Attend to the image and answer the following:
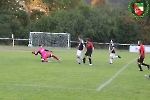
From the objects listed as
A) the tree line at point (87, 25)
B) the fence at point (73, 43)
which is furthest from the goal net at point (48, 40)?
the tree line at point (87, 25)

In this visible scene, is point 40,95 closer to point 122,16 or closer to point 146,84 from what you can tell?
point 146,84

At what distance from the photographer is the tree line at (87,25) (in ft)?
178

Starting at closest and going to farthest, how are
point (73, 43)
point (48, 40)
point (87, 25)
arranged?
point (48, 40) → point (73, 43) → point (87, 25)

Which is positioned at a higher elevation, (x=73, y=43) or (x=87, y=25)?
(x=87, y=25)

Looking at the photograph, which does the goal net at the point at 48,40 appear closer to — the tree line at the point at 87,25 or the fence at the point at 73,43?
the fence at the point at 73,43

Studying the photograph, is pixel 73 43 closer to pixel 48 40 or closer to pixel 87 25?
pixel 87 25

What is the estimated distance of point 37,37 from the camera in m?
45.6

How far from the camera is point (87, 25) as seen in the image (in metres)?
54.4

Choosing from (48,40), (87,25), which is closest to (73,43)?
(87,25)

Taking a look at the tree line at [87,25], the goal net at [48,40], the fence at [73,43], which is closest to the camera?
the goal net at [48,40]

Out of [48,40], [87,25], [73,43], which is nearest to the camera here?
[48,40]

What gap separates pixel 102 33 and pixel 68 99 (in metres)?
45.2

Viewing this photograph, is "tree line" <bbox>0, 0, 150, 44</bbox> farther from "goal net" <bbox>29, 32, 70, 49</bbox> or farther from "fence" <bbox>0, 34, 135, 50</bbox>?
"goal net" <bbox>29, 32, 70, 49</bbox>

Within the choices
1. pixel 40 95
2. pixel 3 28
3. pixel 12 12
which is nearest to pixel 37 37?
pixel 3 28
